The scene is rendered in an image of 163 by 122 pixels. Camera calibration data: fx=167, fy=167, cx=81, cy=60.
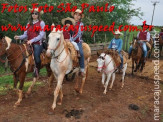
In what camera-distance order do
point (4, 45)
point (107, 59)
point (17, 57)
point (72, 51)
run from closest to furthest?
1. point (4, 45)
2. point (17, 57)
3. point (72, 51)
4. point (107, 59)

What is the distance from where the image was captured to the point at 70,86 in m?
7.44

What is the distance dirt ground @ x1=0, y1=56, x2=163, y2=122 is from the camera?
4.79m

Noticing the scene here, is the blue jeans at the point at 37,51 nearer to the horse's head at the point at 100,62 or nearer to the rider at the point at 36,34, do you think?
the rider at the point at 36,34

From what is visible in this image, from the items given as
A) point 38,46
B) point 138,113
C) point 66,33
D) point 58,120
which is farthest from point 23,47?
point 138,113

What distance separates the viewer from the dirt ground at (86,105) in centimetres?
479

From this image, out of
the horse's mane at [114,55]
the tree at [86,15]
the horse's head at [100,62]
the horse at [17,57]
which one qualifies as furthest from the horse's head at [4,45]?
the tree at [86,15]

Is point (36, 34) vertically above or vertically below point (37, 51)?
above

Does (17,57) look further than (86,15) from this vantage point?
No

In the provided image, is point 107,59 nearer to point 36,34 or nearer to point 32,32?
point 36,34

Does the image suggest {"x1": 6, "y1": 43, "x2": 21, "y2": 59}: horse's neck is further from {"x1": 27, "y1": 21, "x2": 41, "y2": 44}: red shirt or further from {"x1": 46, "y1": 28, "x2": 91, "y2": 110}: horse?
{"x1": 46, "y1": 28, "x2": 91, "y2": 110}: horse

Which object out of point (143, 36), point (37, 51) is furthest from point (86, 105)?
point (143, 36)

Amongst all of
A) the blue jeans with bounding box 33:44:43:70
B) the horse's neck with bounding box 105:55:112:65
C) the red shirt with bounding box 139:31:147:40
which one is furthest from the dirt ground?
the red shirt with bounding box 139:31:147:40

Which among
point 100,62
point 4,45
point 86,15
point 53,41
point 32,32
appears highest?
point 86,15

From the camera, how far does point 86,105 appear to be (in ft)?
18.5
